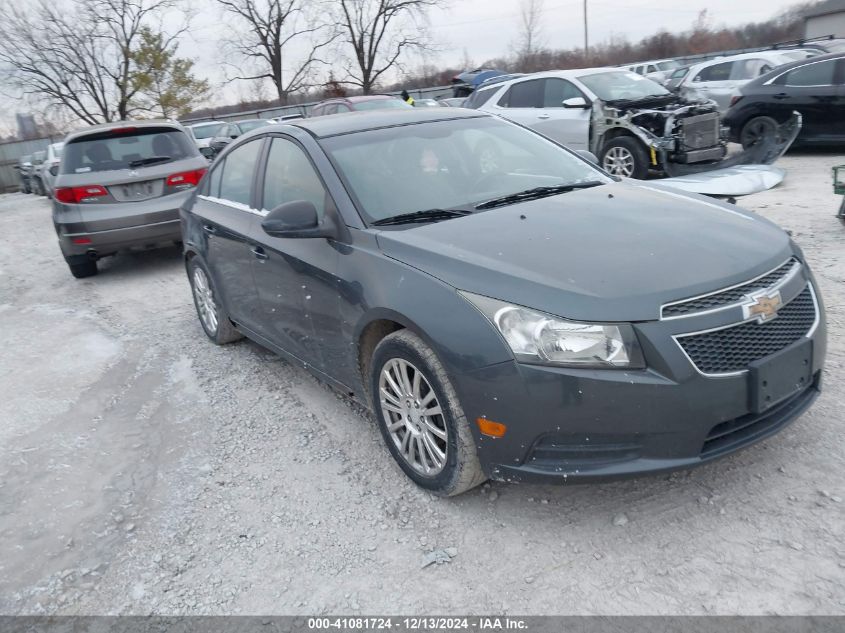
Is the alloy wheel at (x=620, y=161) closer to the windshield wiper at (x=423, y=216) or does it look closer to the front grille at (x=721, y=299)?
the windshield wiper at (x=423, y=216)

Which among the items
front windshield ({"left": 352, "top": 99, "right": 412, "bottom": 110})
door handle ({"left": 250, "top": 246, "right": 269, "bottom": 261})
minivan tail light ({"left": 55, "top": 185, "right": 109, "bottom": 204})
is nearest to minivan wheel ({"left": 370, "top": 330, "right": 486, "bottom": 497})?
door handle ({"left": 250, "top": 246, "right": 269, "bottom": 261})

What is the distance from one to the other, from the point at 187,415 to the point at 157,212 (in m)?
4.41

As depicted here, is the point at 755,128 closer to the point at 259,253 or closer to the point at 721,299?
the point at 259,253

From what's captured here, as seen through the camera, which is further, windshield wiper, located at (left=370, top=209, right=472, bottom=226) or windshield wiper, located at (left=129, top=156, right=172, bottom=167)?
windshield wiper, located at (left=129, top=156, right=172, bottom=167)

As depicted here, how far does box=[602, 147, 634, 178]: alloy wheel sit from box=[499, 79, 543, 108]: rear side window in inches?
67.0

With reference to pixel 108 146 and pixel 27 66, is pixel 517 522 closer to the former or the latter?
pixel 108 146

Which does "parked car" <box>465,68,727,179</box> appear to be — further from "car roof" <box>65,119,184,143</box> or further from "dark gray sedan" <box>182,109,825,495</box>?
"dark gray sedan" <box>182,109,825,495</box>

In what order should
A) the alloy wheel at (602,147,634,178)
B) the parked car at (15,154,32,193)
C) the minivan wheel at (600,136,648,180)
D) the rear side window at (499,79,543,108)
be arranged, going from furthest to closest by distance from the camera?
the parked car at (15,154,32,193), the rear side window at (499,79,543,108), the alloy wheel at (602,147,634,178), the minivan wheel at (600,136,648,180)

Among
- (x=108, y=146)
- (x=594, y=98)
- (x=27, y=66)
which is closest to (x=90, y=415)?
(x=108, y=146)

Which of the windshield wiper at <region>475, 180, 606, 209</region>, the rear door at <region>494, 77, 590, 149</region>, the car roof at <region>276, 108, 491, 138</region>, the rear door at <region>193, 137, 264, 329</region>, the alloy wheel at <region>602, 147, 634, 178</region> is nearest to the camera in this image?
the windshield wiper at <region>475, 180, 606, 209</region>

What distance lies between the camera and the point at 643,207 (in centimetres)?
340

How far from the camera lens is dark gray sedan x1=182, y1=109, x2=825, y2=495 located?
2.54 metres

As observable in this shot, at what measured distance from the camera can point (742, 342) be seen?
103 inches

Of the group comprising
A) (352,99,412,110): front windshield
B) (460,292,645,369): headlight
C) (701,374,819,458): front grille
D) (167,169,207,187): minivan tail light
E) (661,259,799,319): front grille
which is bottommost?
(701,374,819,458): front grille
